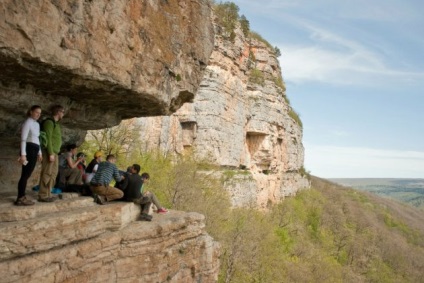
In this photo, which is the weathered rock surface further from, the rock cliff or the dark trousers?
the dark trousers

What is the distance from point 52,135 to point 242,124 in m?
32.3

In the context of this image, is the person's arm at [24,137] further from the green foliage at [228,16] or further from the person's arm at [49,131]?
the green foliage at [228,16]

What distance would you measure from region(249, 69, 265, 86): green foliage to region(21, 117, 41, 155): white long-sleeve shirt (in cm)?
3713

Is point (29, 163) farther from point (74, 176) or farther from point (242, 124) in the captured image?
point (242, 124)

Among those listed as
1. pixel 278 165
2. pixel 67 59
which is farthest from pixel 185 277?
pixel 278 165

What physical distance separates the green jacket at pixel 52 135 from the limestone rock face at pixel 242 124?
68.3ft

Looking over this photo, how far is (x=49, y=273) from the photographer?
19.7ft

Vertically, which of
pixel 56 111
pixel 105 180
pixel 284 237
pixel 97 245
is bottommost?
pixel 284 237

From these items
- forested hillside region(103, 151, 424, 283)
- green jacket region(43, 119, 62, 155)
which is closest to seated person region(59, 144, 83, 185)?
green jacket region(43, 119, 62, 155)

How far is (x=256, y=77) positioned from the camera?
42406 millimetres

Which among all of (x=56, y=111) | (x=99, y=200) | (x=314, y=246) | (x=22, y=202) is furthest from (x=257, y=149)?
(x=22, y=202)

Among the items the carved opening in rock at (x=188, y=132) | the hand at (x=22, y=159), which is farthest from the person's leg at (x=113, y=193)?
the carved opening in rock at (x=188, y=132)

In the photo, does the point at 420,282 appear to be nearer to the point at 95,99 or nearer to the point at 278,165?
the point at 278,165

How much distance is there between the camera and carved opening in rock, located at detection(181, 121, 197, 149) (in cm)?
3238
